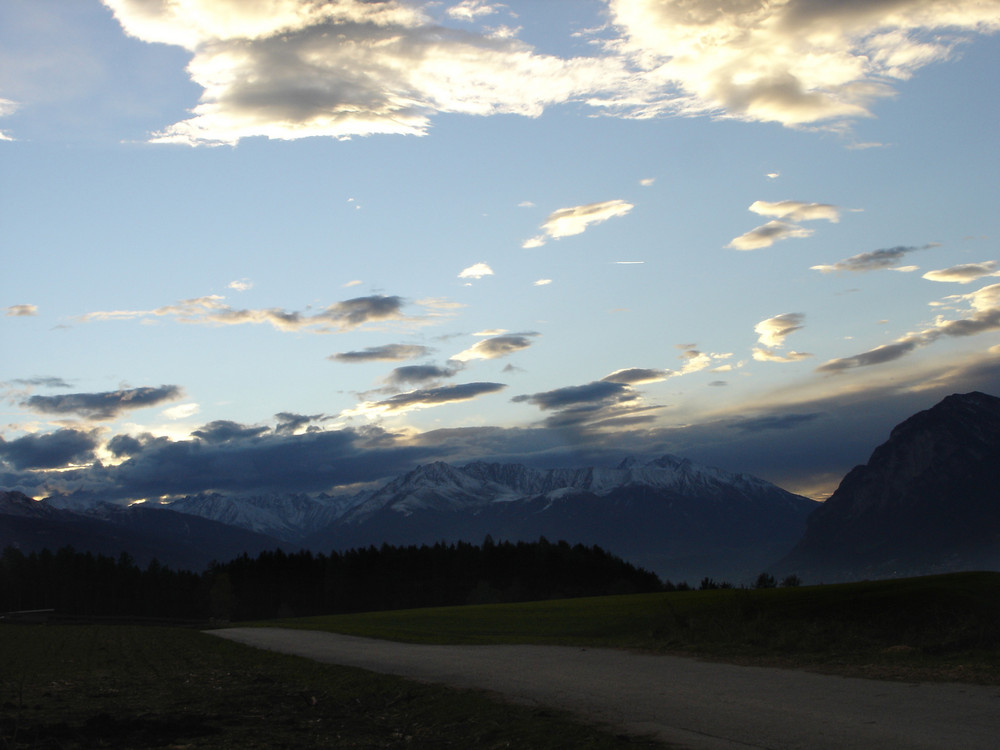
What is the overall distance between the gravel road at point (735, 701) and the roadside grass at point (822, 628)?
6.93 ft

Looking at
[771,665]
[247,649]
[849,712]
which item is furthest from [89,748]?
[247,649]

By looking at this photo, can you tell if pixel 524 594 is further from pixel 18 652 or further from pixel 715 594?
pixel 18 652

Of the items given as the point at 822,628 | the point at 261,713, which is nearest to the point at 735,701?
the point at 261,713

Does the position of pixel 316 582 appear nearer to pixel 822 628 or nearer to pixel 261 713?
pixel 822 628

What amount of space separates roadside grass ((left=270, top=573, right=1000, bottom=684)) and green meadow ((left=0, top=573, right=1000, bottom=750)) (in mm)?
98

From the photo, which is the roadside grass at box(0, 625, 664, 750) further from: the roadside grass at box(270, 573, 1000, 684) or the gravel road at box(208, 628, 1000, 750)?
the roadside grass at box(270, 573, 1000, 684)

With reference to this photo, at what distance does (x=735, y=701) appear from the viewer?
17219mm

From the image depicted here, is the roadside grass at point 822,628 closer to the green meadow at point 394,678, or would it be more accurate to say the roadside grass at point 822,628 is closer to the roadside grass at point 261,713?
the green meadow at point 394,678

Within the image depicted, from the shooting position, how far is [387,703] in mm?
19094

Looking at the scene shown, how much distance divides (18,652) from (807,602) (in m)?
38.6

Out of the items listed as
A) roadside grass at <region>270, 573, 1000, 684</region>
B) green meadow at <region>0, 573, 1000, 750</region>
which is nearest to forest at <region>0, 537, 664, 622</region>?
roadside grass at <region>270, 573, 1000, 684</region>

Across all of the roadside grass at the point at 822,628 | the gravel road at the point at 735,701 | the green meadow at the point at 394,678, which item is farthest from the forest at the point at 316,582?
the gravel road at the point at 735,701

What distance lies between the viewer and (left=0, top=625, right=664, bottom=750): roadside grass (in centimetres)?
1457

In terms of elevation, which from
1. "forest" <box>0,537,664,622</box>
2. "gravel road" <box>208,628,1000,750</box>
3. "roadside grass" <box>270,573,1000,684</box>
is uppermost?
"gravel road" <box>208,628,1000,750</box>
